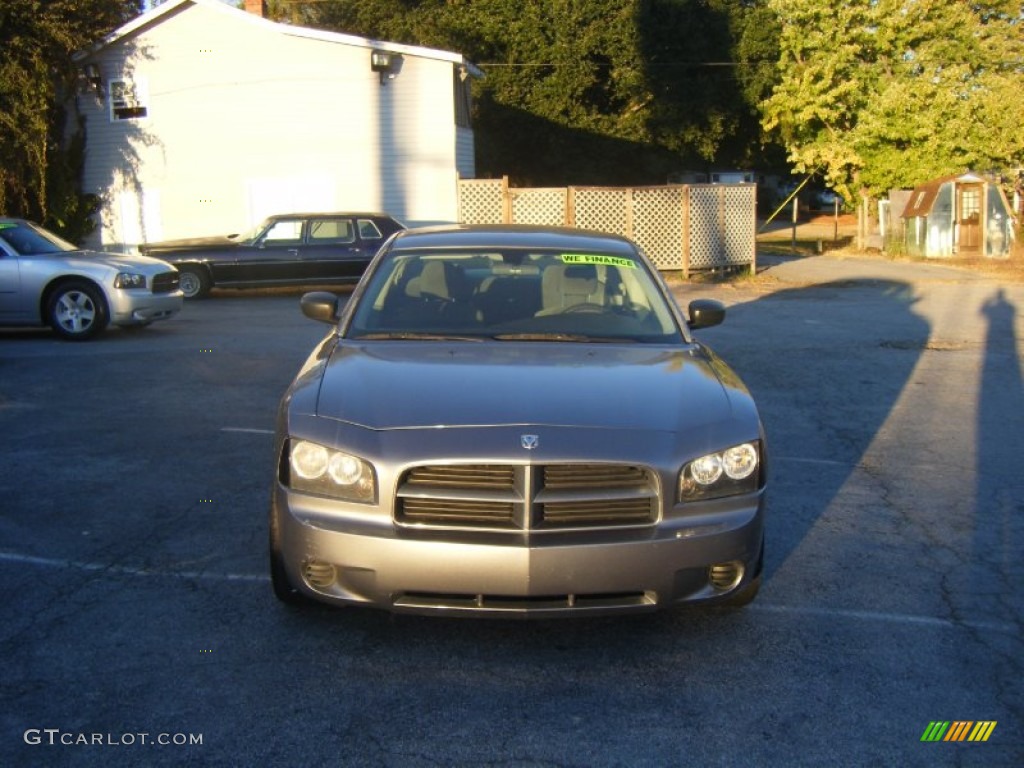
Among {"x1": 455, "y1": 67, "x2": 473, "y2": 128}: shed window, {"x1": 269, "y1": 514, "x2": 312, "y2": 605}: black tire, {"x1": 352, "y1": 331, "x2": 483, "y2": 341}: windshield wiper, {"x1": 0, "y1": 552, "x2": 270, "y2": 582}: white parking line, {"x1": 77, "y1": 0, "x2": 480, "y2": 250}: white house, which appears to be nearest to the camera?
{"x1": 269, "y1": 514, "x2": 312, "y2": 605}: black tire

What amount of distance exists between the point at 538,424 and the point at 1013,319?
13.9 meters

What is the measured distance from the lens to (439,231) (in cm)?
626

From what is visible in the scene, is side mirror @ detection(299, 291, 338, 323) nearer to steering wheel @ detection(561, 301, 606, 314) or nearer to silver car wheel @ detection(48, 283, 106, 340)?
steering wheel @ detection(561, 301, 606, 314)

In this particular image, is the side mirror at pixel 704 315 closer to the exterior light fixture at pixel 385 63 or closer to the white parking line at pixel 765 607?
the white parking line at pixel 765 607

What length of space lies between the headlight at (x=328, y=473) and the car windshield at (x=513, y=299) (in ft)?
3.83

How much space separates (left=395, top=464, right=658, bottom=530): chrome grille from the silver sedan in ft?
34.3

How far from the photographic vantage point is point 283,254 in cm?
1991

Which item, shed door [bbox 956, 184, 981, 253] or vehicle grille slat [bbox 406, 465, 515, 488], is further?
shed door [bbox 956, 184, 981, 253]

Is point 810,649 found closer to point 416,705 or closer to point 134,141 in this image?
point 416,705

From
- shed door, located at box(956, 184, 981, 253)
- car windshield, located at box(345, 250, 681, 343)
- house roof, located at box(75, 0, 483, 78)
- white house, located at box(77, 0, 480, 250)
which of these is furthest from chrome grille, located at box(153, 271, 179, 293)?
shed door, located at box(956, 184, 981, 253)

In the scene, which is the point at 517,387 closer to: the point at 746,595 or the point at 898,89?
the point at 746,595

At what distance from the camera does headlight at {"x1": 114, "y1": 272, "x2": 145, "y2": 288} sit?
523 inches

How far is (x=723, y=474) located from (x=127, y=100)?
902 inches

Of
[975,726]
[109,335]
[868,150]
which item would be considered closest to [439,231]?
[975,726]
